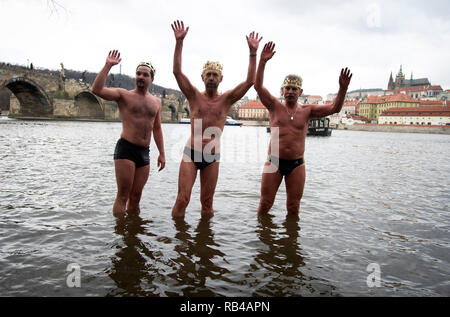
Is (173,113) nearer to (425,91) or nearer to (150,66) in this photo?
(150,66)

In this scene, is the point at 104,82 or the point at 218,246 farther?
the point at 104,82

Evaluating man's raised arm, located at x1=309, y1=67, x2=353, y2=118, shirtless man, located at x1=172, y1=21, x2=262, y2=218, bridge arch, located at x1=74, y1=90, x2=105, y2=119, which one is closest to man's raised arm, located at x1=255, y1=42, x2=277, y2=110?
shirtless man, located at x1=172, y1=21, x2=262, y2=218

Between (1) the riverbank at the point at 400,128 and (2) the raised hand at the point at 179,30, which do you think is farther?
(1) the riverbank at the point at 400,128

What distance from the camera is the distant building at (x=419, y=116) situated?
91938mm

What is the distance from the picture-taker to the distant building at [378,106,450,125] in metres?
91.9

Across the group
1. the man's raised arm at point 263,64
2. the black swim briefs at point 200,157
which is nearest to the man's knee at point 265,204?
the black swim briefs at point 200,157

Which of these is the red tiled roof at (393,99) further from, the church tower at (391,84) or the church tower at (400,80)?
the church tower at (391,84)

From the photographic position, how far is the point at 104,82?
154 inches

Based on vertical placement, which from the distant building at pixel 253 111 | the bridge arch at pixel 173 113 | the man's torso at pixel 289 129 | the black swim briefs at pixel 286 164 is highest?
the distant building at pixel 253 111

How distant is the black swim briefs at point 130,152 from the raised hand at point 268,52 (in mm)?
2062

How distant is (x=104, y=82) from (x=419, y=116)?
11108 cm

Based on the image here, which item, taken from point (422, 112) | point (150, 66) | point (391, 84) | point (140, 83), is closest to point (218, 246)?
point (140, 83)
